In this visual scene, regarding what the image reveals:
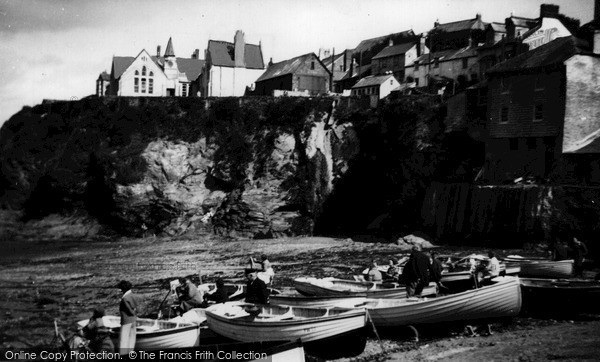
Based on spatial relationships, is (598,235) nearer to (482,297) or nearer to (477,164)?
(477,164)

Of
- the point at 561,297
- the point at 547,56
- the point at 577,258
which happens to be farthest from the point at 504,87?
the point at 561,297

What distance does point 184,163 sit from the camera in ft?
183

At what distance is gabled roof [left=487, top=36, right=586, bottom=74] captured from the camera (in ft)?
119

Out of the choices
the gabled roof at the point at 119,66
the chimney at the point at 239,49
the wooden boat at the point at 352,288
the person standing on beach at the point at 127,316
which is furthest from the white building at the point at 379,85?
the person standing on beach at the point at 127,316

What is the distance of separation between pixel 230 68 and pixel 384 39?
27101 mm

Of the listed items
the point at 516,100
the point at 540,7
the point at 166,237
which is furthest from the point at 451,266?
the point at 540,7

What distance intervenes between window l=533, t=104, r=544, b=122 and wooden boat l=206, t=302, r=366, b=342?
94.6 feet

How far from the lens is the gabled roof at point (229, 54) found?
68.2 m

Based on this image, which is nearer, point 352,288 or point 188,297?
point 188,297

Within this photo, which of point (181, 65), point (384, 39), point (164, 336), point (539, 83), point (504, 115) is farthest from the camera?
point (384, 39)

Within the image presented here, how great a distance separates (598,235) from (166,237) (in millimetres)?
35652

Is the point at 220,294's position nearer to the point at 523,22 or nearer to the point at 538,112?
the point at 538,112

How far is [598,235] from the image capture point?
32344 mm

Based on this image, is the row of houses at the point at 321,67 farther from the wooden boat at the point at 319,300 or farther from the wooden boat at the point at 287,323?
the wooden boat at the point at 287,323
